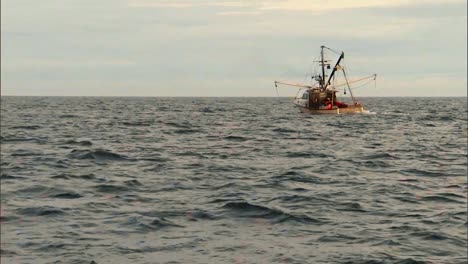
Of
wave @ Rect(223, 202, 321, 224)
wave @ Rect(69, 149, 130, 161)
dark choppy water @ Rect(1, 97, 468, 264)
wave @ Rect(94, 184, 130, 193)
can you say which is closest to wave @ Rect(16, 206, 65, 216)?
dark choppy water @ Rect(1, 97, 468, 264)

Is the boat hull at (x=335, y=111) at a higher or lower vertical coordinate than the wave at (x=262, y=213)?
Answer: higher

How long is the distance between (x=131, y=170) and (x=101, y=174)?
1537 millimetres

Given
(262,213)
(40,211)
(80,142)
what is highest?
(80,142)

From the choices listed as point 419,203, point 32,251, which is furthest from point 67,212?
point 419,203

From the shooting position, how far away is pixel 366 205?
15438mm

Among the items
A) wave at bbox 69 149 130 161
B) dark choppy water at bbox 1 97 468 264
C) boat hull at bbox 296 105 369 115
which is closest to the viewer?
dark choppy water at bbox 1 97 468 264

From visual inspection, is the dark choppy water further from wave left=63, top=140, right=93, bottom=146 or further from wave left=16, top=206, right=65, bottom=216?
wave left=63, top=140, right=93, bottom=146

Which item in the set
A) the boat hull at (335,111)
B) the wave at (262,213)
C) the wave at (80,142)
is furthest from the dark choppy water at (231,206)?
the boat hull at (335,111)

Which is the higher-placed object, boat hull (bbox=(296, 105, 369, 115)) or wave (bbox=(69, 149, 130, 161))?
boat hull (bbox=(296, 105, 369, 115))

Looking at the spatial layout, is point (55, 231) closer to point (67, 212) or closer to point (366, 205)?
point (67, 212)

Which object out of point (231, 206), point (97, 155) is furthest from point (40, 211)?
point (97, 155)

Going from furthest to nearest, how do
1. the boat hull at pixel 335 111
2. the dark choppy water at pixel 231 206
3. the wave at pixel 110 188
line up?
the boat hull at pixel 335 111 → the wave at pixel 110 188 → the dark choppy water at pixel 231 206

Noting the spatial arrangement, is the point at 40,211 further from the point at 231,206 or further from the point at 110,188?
the point at 231,206

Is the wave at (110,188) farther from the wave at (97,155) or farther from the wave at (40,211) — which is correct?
the wave at (97,155)
